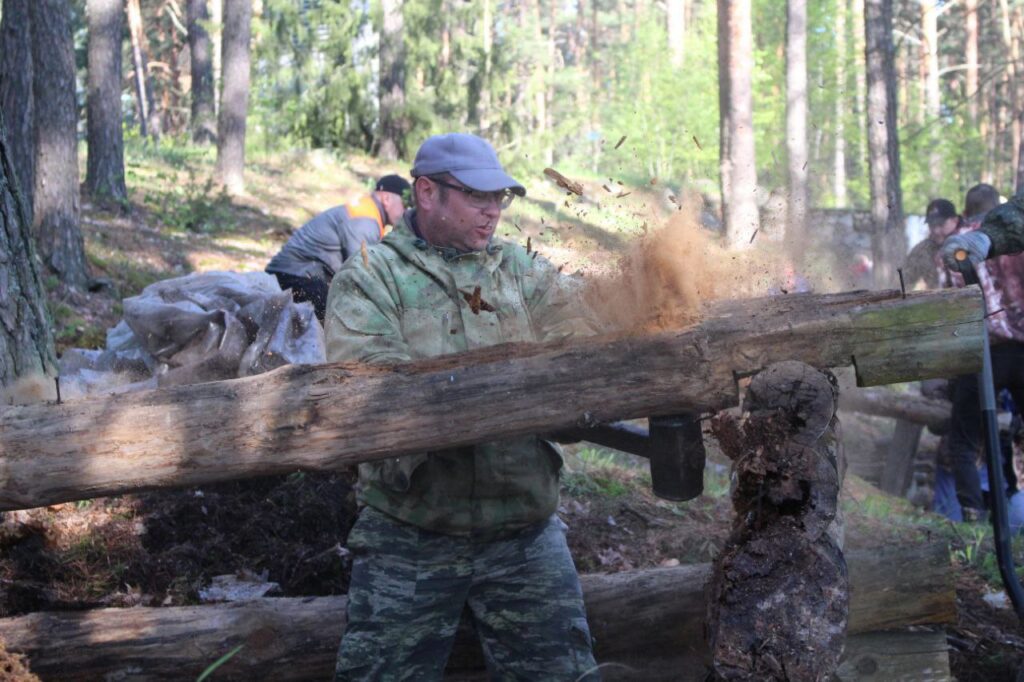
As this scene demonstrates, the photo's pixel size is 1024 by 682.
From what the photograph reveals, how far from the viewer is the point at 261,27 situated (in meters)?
20.6

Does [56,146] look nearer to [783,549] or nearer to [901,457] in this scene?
[783,549]

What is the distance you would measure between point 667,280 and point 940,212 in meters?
6.86

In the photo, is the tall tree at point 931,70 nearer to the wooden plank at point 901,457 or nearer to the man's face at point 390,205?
the wooden plank at point 901,457

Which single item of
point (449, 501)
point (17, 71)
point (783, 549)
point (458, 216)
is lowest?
point (783, 549)

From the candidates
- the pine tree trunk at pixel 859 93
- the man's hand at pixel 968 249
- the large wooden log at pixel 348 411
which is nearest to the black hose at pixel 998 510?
the man's hand at pixel 968 249

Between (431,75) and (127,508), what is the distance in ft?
56.2

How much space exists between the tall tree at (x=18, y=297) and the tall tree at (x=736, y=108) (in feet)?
30.7

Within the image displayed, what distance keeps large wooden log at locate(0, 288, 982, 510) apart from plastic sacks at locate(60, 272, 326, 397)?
2797 millimetres

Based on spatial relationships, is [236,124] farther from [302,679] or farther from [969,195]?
[302,679]

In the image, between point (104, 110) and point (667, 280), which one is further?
point (104, 110)

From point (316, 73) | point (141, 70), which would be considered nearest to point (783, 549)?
point (316, 73)

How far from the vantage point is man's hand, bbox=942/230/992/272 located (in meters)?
5.70

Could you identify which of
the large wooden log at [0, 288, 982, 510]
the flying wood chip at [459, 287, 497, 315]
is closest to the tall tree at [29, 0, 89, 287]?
the large wooden log at [0, 288, 982, 510]

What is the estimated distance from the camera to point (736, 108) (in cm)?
1434
